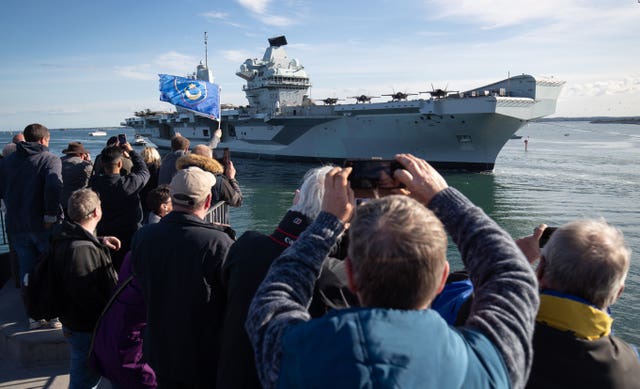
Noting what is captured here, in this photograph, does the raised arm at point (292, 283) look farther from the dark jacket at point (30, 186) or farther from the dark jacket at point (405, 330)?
the dark jacket at point (30, 186)

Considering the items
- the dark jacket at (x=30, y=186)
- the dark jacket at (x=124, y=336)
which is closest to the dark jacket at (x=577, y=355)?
the dark jacket at (x=124, y=336)

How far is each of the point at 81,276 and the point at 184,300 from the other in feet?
3.20

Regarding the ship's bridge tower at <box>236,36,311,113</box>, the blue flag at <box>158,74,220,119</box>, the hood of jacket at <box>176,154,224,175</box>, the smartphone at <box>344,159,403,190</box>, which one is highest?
the ship's bridge tower at <box>236,36,311,113</box>

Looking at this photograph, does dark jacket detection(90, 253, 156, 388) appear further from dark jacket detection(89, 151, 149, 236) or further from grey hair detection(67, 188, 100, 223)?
dark jacket detection(89, 151, 149, 236)

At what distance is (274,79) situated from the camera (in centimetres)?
3356

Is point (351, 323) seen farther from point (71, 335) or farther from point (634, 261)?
point (634, 261)

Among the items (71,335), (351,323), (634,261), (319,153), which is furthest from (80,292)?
(319,153)

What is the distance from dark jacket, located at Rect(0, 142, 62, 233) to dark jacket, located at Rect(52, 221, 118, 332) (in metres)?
1.56

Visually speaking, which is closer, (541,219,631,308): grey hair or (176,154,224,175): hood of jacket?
(541,219,631,308): grey hair

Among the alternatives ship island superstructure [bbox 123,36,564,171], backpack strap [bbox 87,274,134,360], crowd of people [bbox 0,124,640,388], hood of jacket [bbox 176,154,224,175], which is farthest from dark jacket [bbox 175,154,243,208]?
ship island superstructure [bbox 123,36,564,171]

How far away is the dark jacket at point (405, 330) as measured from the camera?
91 centimetres

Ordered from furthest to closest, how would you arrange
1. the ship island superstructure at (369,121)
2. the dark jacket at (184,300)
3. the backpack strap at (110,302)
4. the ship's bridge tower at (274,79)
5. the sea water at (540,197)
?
the ship's bridge tower at (274,79)
the ship island superstructure at (369,121)
the sea water at (540,197)
the backpack strap at (110,302)
the dark jacket at (184,300)

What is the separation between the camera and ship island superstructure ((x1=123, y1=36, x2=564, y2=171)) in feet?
74.2

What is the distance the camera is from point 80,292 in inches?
101
